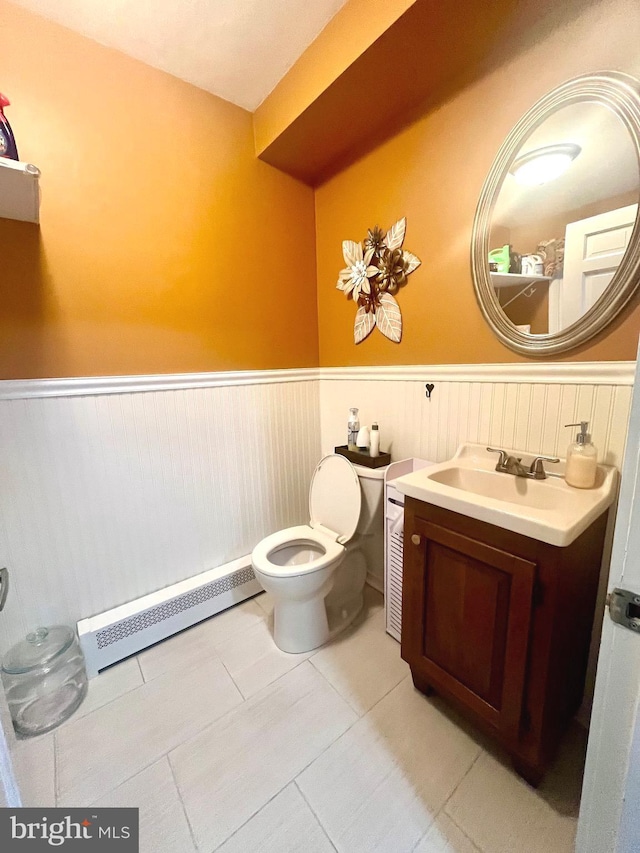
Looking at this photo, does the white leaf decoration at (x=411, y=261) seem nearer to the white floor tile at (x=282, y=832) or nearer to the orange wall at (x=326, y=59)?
the orange wall at (x=326, y=59)

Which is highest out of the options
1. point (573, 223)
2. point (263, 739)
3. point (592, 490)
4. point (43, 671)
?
point (573, 223)

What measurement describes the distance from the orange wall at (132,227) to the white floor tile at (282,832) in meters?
1.56

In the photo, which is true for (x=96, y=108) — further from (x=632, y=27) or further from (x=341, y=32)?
(x=632, y=27)

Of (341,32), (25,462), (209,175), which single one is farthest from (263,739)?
(341,32)

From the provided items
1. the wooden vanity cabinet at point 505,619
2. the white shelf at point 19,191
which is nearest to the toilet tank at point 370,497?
the wooden vanity cabinet at point 505,619

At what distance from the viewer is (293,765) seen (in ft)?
3.45

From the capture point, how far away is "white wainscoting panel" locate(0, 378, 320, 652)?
1.29 metres

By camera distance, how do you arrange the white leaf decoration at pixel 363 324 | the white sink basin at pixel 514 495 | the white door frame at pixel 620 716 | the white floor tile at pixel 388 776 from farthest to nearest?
the white leaf decoration at pixel 363 324, the white floor tile at pixel 388 776, the white sink basin at pixel 514 495, the white door frame at pixel 620 716

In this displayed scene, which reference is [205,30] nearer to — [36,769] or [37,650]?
[37,650]

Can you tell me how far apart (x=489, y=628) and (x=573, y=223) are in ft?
4.09

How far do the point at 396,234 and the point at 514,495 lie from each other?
1.21 metres

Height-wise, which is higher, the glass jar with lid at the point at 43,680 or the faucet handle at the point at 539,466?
the faucet handle at the point at 539,466

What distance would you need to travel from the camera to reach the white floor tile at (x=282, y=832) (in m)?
0.87

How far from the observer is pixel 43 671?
124 cm
